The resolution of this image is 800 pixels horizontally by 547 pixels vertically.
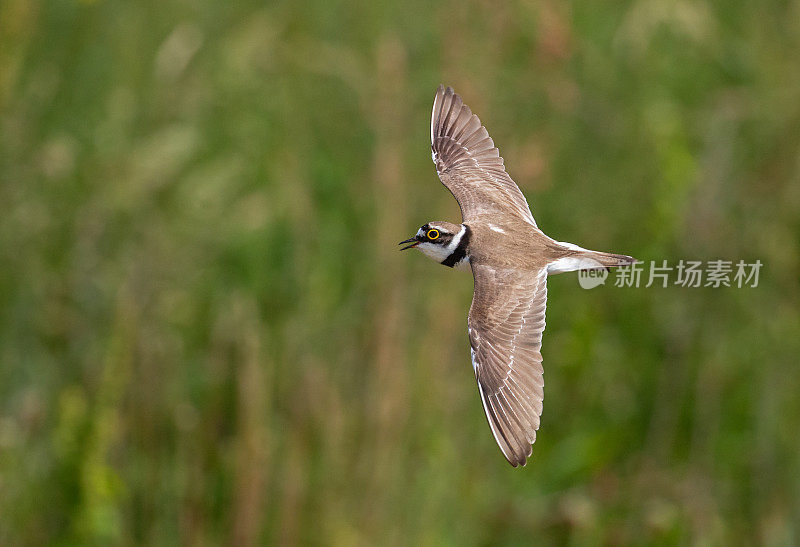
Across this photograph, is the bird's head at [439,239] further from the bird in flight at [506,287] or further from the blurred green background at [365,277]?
the blurred green background at [365,277]

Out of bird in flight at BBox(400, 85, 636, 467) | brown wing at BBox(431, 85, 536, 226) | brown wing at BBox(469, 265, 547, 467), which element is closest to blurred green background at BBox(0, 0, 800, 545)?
brown wing at BBox(431, 85, 536, 226)

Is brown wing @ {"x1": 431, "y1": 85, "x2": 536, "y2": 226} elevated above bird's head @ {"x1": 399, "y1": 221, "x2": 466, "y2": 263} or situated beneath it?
elevated above

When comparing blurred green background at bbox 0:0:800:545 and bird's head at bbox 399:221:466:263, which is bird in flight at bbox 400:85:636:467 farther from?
blurred green background at bbox 0:0:800:545

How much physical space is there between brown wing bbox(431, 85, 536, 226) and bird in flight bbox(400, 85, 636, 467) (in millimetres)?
54

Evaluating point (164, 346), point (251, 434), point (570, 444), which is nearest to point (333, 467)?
point (251, 434)

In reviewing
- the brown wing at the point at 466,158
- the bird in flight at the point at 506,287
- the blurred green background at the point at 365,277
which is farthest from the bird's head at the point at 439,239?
the blurred green background at the point at 365,277

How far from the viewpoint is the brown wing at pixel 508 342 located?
1.39 m

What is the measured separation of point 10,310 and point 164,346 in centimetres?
64

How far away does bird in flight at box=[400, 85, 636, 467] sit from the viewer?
141 centimetres

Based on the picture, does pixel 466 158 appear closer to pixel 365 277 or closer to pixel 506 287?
pixel 506 287

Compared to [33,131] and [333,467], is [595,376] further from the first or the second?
[33,131]

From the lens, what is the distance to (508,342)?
1.62 metres

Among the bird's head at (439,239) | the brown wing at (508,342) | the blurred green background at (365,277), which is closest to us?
the brown wing at (508,342)

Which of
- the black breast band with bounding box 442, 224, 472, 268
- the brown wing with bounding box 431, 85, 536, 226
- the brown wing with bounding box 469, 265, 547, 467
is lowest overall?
the brown wing with bounding box 469, 265, 547, 467
